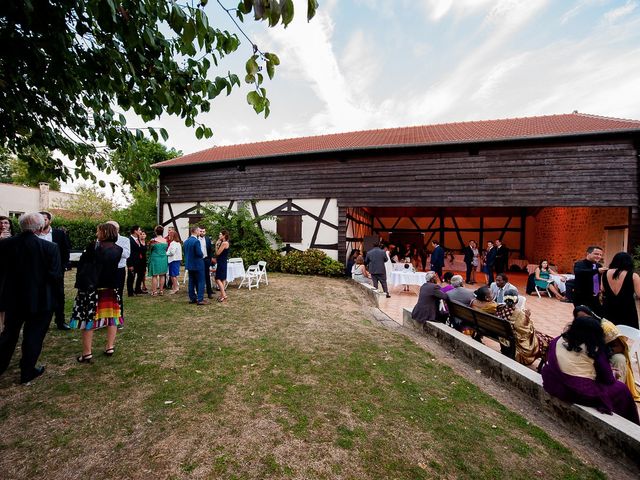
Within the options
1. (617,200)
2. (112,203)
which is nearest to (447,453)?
(617,200)

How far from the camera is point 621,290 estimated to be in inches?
146

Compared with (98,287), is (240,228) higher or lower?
higher

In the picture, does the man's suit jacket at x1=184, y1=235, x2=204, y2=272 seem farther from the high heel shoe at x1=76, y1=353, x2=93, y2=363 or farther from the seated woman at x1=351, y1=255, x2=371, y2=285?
the seated woman at x1=351, y1=255, x2=371, y2=285

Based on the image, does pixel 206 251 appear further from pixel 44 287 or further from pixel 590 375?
pixel 590 375

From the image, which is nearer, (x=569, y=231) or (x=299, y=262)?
(x=299, y=262)

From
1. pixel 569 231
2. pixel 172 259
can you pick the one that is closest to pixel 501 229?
pixel 569 231

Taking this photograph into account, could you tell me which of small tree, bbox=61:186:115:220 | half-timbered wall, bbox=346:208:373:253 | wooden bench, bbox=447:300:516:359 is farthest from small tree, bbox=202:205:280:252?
small tree, bbox=61:186:115:220

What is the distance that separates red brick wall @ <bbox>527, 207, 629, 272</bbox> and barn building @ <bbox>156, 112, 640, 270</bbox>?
0.16 feet

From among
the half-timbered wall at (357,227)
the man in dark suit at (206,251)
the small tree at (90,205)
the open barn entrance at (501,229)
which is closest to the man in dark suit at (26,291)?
the man in dark suit at (206,251)

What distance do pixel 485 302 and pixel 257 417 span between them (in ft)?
12.7

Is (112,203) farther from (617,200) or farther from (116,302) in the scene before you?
(617,200)

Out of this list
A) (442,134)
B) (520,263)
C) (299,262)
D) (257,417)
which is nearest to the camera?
(257,417)

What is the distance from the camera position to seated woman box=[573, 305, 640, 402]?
2.92m

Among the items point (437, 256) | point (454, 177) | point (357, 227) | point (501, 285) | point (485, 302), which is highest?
point (454, 177)
